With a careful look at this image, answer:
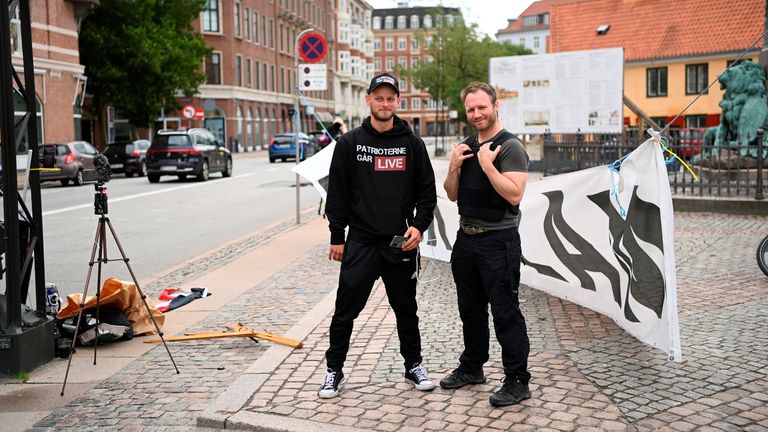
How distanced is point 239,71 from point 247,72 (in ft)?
5.30

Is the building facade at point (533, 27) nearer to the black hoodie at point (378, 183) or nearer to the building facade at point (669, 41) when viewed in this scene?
the building facade at point (669, 41)

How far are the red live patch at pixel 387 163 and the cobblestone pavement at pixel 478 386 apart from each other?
4.37ft

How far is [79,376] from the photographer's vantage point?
19.4ft

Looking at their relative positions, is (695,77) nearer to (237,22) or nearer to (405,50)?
(237,22)

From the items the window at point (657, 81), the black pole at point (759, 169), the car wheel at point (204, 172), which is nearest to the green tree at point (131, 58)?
the car wheel at point (204, 172)

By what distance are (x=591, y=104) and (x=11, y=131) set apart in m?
17.4

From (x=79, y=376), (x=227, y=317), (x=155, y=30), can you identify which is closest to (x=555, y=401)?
(x=79, y=376)

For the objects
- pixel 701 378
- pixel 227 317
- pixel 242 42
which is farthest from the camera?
pixel 242 42

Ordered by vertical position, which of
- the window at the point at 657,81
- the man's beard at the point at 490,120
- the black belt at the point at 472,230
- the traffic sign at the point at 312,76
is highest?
the window at the point at 657,81

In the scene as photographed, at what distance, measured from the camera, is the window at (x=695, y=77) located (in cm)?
4756

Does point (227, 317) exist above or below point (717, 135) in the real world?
below

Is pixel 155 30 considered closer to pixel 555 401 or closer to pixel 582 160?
pixel 582 160

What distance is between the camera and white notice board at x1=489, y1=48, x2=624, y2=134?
68.5 ft

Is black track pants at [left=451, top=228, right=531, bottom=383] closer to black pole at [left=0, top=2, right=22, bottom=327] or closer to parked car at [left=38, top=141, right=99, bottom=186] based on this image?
black pole at [left=0, top=2, right=22, bottom=327]
